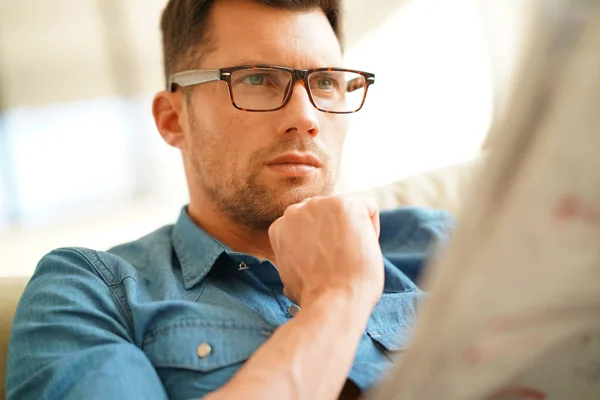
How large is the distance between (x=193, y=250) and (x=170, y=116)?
1.35ft

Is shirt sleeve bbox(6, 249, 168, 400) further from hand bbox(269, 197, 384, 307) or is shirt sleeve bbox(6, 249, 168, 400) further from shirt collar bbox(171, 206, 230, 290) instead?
hand bbox(269, 197, 384, 307)

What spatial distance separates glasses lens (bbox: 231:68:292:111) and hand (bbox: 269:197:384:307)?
0.30 meters

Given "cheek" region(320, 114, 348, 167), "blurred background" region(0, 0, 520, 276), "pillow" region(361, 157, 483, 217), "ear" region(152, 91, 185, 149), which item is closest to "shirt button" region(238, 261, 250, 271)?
"cheek" region(320, 114, 348, 167)

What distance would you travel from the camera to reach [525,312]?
0.30m

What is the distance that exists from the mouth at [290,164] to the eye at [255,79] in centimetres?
16

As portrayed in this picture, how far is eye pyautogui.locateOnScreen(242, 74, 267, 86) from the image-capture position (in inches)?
40.5

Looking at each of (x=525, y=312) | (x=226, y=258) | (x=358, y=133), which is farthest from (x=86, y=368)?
(x=358, y=133)

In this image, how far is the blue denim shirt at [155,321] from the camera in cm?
63

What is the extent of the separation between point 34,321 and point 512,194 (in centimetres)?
66

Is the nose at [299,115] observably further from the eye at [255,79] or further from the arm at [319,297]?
the arm at [319,297]

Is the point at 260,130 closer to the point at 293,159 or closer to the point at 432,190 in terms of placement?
the point at 293,159

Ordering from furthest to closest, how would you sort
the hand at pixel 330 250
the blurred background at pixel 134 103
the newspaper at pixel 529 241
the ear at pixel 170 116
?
the blurred background at pixel 134 103, the ear at pixel 170 116, the hand at pixel 330 250, the newspaper at pixel 529 241

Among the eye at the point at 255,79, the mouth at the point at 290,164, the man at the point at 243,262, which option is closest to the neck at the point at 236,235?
the man at the point at 243,262

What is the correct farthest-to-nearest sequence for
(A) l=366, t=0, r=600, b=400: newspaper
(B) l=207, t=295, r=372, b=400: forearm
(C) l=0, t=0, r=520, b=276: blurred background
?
(C) l=0, t=0, r=520, b=276: blurred background < (B) l=207, t=295, r=372, b=400: forearm < (A) l=366, t=0, r=600, b=400: newspaper
